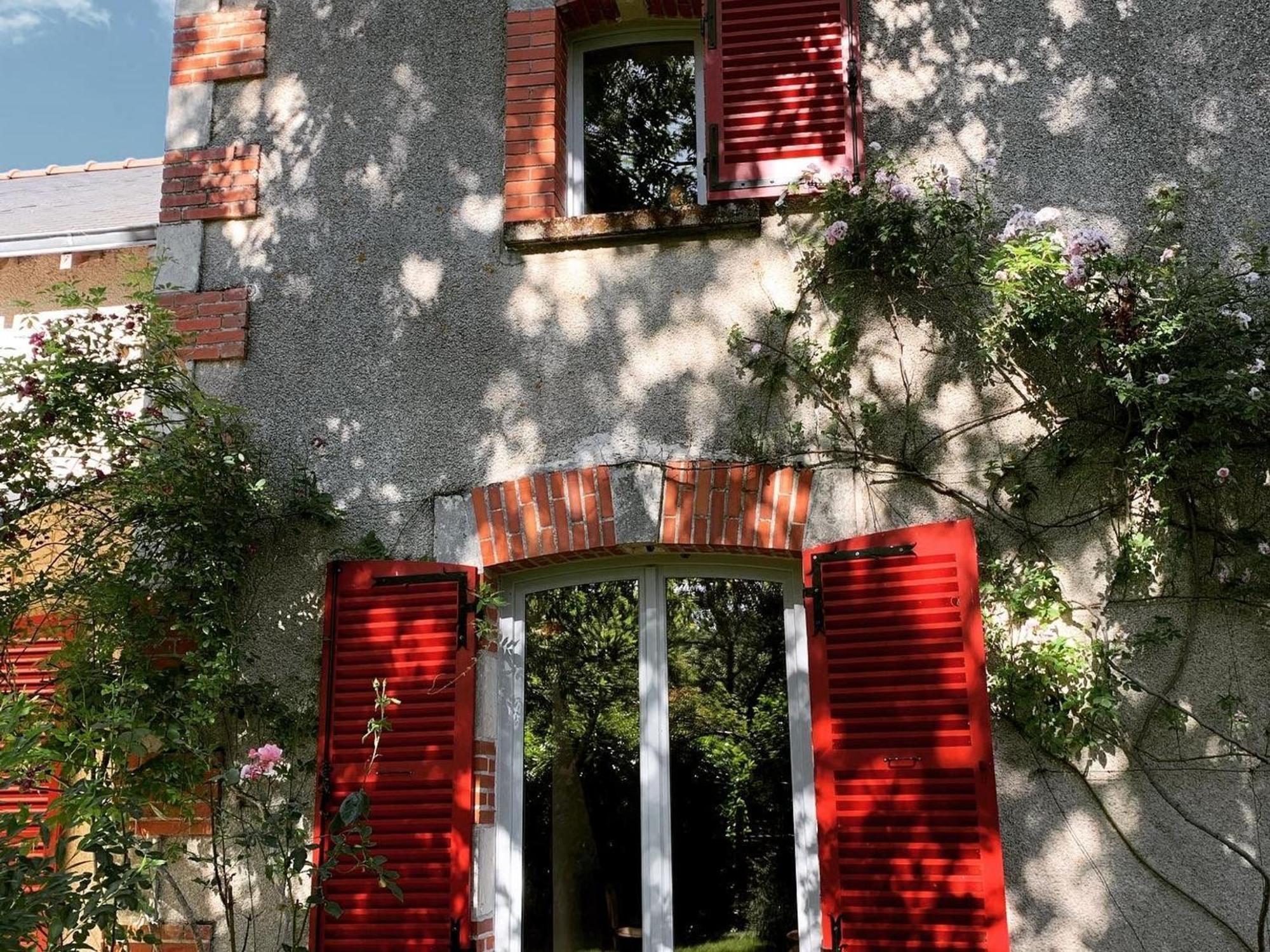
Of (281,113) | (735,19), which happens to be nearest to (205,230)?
(281,113)

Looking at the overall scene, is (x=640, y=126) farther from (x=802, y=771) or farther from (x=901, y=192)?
(x=802, y=771)

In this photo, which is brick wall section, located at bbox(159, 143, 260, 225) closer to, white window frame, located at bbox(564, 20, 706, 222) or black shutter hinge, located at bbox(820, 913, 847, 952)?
white window frame, located at bbox(564, 20, 706, 222)

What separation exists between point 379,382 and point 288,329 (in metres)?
0.51

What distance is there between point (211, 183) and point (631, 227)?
1975mm

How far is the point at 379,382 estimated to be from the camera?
4766mm

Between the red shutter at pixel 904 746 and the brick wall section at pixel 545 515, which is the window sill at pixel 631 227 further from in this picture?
the red shutter at pixel 904 746

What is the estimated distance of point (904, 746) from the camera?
386 centimetres

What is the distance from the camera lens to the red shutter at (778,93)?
4598mm

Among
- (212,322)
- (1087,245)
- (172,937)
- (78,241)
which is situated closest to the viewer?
(1087,245)

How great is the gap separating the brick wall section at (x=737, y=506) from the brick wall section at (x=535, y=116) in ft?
4.30

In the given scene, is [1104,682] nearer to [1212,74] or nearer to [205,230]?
[1212,74]

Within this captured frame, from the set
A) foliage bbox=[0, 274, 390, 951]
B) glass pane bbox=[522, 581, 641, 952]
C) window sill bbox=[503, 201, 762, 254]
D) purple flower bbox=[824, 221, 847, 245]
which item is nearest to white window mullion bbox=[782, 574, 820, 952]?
glass pane bbox=[522, 581, 641, 952]

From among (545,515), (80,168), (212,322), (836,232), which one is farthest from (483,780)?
(80,168)

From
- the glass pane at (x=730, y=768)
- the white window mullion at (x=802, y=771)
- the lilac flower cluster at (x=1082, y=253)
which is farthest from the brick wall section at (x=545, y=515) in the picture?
the lilac flower cluster at (x=1082, y=253)
